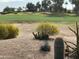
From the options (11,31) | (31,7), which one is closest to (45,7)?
(31,7)

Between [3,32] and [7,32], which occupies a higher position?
A: [3,32]

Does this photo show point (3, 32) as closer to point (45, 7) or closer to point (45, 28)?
point (45, 28)

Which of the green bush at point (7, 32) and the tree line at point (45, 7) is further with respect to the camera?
the tree line at point (45, 7)

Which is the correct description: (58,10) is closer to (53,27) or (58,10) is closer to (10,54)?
(53,27)

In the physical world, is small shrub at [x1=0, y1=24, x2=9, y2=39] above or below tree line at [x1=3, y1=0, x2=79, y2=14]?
above

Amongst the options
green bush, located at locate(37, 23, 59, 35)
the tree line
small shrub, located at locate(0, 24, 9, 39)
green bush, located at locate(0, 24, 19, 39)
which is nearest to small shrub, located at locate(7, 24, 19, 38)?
green bush, located at locate(0, 24, 19, 39)

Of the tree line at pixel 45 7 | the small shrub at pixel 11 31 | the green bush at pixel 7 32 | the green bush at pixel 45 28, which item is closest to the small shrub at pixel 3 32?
the green bush at pixel 7 32

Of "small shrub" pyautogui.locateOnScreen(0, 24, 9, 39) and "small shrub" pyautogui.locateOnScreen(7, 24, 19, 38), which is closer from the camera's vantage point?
"small shrub" pyautogui.locateOnScreen(0, 24, 9, 39)

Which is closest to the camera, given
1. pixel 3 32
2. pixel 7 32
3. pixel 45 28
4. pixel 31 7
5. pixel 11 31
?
pixel 3 32

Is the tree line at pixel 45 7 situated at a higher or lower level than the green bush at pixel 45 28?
lower

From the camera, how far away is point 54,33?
22.5m

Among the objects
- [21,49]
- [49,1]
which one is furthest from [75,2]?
[21,49]

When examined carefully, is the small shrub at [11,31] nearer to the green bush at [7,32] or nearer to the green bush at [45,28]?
the green bush at [7,32]

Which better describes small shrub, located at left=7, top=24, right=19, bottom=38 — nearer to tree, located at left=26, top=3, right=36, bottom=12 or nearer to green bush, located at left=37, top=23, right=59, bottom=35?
green bush, located at left=37, top=23, right=59, bottom=35
